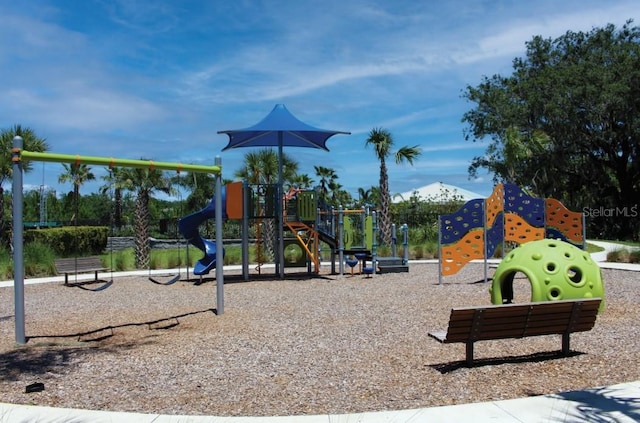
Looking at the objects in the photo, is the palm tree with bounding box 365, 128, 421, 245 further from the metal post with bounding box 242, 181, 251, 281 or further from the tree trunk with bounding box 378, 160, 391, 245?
the metal post with bounding box 242, 181, 251, 281

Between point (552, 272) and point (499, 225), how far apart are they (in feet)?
22.4

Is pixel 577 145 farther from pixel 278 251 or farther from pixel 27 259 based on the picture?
pixel 27 259

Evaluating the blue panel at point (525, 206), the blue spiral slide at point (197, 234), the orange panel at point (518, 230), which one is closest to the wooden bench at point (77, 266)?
the blue spiral slide at point (197, 234)

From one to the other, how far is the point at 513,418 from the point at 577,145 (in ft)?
116

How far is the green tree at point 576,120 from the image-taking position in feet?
107

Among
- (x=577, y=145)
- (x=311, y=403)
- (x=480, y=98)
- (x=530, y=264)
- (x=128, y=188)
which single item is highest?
(x=480, y=98)

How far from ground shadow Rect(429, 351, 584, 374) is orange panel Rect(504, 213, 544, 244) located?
28.5 feet

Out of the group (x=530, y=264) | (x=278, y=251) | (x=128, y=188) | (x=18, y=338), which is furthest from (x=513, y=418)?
(x=128, y=188)

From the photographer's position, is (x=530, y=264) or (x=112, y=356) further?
(x=530, y=264)

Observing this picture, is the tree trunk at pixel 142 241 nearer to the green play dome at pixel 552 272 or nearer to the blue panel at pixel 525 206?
the blue panel at pixel 525 206

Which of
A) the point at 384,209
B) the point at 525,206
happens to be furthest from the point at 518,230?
the point at 384,209

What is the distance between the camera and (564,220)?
50.0 feet

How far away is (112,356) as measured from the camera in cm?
725

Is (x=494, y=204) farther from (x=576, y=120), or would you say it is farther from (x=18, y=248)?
(x=576, y=120)
